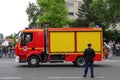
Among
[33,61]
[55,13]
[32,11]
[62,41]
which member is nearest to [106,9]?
[55,13]

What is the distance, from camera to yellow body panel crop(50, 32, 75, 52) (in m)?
29.2

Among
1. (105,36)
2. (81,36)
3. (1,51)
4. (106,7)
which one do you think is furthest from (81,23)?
(81,36)

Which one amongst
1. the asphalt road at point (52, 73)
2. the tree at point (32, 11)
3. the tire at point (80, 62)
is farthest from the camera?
the tree at point (32, 11)

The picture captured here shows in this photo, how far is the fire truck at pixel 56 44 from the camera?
28969mm

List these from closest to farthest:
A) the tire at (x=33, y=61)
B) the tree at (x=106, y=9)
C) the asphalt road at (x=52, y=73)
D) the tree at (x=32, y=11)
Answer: the asphalt road at (x=52, y=73) → the tire at (x=33, y=61) → the tree at (x=106, y=9) → the tree at (x=32, y=11)

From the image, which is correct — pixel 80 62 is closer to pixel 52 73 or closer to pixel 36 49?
pixel 36 49

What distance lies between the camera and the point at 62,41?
29234mm

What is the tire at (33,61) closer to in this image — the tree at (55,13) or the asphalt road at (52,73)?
the asphalt road at (52,73)

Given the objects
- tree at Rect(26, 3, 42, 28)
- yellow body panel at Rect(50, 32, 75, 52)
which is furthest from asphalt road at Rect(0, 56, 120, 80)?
tree at Rect(26, 3, 42, 28)

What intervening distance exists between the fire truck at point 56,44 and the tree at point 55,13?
4548 centimetres

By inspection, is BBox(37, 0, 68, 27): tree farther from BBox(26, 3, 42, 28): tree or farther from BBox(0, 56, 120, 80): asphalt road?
BBox(0, 56, 120, 80): asphalt road

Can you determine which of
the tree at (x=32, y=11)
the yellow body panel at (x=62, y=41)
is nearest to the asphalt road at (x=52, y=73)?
the yellow body panel at (x=62, y=41)

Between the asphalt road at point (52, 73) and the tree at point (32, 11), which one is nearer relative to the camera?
the asphalt road at point (52, 73)

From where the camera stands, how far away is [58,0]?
252 feet
